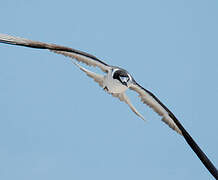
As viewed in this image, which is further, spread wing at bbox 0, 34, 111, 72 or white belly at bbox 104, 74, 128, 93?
white belly at bbox 104, 74, 128, 93

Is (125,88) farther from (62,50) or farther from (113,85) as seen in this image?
(62,50)

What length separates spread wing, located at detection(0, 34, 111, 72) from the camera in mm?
16453

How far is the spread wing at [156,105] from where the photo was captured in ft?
62.8

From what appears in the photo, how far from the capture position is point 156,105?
63.6ft

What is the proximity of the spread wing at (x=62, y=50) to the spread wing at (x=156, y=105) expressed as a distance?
102 centimetres

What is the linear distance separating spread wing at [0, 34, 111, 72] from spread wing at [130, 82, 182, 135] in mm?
1017

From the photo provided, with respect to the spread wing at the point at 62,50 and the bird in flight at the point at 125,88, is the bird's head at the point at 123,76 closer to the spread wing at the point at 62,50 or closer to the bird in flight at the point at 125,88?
the bird in flight at the point at 125,88

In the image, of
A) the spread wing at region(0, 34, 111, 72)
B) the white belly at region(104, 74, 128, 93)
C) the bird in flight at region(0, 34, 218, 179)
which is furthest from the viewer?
the white belly at region(104, 74, 128, 93)

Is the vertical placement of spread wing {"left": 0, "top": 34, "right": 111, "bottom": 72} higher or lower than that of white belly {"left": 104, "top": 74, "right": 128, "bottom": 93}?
higher

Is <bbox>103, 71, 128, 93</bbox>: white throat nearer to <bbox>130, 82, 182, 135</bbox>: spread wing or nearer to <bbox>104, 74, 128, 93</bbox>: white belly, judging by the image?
<bbox>104, 74, 128, 93</bbox>: white belly

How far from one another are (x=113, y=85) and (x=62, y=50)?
2.13 meters

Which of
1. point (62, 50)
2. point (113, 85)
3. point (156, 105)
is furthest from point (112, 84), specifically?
point (62, 50)

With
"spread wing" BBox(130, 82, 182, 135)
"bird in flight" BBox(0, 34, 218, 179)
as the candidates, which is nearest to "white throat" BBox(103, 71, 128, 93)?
"bird in flight" BBox(0, 34, 218, 179)

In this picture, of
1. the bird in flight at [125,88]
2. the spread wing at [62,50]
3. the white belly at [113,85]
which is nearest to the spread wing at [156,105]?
the bird in flight at [125,88]
